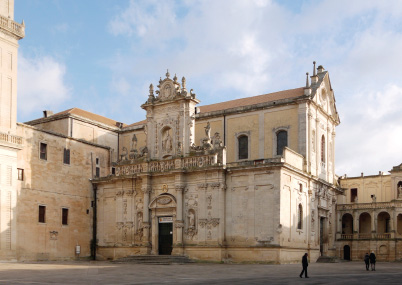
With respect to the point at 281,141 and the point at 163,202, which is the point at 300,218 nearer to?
the point at 281,141

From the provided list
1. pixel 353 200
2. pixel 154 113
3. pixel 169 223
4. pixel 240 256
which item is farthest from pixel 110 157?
pixel 353 200

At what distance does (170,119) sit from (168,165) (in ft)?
12.9

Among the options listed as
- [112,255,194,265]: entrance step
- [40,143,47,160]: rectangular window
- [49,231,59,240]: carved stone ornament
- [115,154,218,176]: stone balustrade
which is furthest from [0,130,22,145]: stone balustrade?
[112,255,194,265]: entrance step

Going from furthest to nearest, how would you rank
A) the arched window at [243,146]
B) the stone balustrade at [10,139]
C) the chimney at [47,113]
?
the chimney at [47,113], the arched window at [243,146], the stone balustrade at [10,139]

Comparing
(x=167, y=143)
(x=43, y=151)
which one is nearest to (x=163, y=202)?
(x=167, y=143)

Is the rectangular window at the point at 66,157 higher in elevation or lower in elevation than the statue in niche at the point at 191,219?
higher

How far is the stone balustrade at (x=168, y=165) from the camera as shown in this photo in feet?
135

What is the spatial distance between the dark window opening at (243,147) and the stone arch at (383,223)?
20879 mm

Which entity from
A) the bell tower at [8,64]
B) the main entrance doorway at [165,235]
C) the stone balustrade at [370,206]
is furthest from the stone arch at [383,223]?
the bell tower at [8,64]

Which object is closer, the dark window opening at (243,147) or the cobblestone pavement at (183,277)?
the cobblestone pavement at (183,277)

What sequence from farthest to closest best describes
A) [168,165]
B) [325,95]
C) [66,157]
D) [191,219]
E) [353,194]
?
[353,194] < [325,95] < [66,157] < [168,165] < [191,219]

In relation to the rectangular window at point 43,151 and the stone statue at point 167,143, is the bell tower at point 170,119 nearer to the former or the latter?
the stone statue at point 167,143

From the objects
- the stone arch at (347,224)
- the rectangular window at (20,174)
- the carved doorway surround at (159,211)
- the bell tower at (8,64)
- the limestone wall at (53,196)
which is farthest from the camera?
the stone arch at (347,224)

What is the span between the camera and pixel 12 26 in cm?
4097
